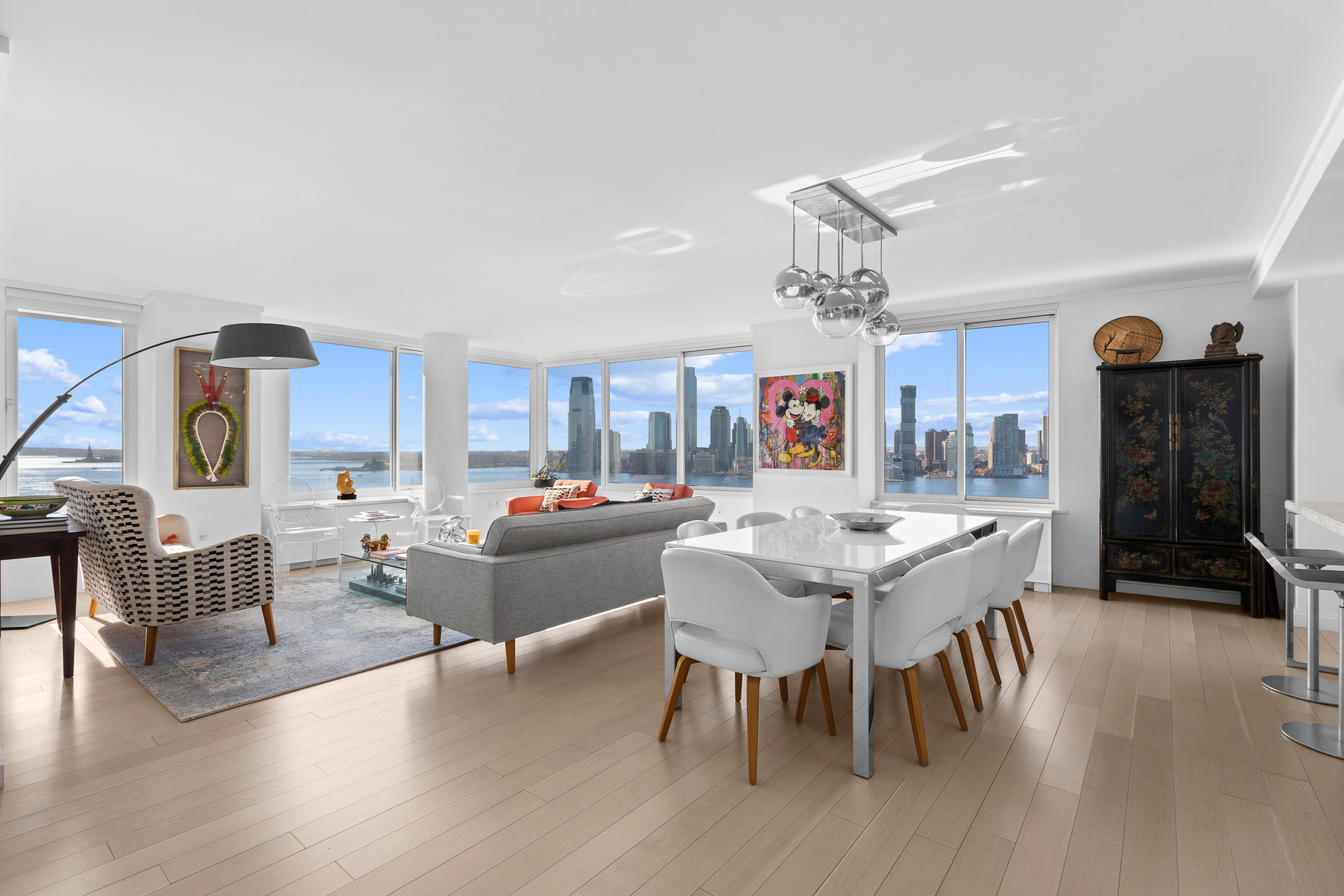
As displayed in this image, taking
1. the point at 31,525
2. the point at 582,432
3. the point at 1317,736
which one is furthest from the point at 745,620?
the point at 582,432

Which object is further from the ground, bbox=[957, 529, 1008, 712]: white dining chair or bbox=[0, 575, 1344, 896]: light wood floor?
bbox=[957, 529, 1008, 712]: white dining chair

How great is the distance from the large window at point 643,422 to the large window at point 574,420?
0.78 feet

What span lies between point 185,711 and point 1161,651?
16.5 ft

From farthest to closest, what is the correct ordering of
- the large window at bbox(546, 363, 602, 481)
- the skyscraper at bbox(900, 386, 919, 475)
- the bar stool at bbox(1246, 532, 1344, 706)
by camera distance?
the large window at bbox(546, 363, 602, 481) < the skyscraper at bbox(900, 386, 919, 475) < the bar stool at bbox(1246, 532, 1344, 706)

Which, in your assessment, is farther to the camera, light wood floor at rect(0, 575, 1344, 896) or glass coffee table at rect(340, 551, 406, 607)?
glass coffee table at rect(340, 551, 406, 607)

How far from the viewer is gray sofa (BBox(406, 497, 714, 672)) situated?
3.46 meters

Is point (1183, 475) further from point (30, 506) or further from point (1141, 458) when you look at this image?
point (30, 506)

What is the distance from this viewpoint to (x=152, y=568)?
351cm

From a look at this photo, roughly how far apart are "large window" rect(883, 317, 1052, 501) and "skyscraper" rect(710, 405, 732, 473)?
199 centimetres

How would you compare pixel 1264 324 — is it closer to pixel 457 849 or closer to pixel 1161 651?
pixel 1161 651

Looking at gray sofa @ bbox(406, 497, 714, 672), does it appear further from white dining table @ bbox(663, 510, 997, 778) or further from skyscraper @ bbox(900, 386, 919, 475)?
skyscraper @ bbox(900, 386, 919, 475)

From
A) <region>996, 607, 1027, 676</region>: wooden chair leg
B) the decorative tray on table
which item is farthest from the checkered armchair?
<region>996, 607, 1027, 676</region>: wooden chair leg

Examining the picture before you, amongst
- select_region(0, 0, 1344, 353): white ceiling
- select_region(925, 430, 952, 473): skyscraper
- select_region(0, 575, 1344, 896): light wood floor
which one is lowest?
select_region(0, 575, 1344, 896): light wood floor

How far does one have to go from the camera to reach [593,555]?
3.94 m
